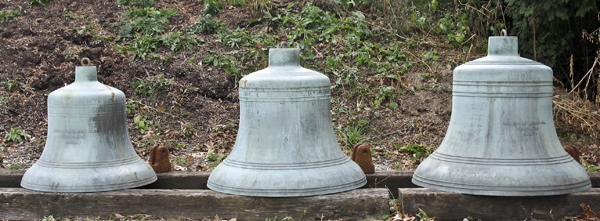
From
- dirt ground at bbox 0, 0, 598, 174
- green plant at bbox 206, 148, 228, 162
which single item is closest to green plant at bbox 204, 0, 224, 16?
dirt ground at bbox 0, 0, 598, 174

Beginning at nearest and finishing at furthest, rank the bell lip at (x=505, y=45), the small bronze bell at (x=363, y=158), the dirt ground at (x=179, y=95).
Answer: the bell lip at (x=505, y=45) → the small bronze bell at (x=363, y=158) → the dirt ground at (x=179, y=95)

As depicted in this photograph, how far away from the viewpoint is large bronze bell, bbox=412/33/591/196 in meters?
3.44

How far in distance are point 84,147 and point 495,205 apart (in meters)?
2.65

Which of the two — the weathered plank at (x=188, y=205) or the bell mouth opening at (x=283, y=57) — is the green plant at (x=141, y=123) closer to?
the weathered plank at (x=188, y=205)

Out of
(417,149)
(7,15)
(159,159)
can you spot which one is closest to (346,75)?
(417,149)

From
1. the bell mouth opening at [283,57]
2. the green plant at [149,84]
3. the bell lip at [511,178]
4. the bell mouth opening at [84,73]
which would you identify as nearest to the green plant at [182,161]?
the green plant at [149,84]

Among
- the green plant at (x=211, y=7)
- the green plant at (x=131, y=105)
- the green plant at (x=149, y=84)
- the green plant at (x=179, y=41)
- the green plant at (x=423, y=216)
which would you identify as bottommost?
the green plant at (x=423, y=216)

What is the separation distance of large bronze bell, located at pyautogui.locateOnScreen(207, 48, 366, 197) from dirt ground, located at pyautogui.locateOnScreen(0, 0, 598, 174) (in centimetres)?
195

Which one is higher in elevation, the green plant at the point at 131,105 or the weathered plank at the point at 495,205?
the green plant at the point at 131,105

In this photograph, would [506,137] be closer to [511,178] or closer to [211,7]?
[511,178]

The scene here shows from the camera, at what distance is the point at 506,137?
354 centimetres

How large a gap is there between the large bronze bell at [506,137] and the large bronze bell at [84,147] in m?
2.07

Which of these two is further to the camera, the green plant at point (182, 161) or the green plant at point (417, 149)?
the green plant at point (417, 149)

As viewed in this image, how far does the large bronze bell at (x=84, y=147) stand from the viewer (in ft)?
12.3
